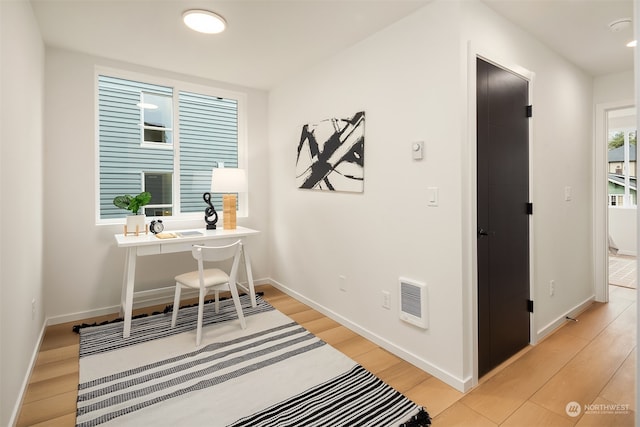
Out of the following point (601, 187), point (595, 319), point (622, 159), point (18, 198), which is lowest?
point (595, 319)

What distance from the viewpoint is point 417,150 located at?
215 centimetres

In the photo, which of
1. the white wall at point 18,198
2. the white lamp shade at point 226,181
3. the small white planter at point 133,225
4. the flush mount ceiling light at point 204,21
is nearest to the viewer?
the white wall at point 18,198

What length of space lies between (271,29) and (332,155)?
1097 mm

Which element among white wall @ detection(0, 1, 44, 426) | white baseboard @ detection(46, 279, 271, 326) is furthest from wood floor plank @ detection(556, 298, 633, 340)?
white wall @ detection(0, 1, 44, 426)

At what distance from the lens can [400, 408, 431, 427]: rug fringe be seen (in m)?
1.66

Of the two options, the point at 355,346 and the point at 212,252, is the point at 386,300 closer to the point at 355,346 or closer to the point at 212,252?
the point at 355,346

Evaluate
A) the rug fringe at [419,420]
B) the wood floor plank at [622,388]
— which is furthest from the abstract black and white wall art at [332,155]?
the wood floor plank at [622,388]

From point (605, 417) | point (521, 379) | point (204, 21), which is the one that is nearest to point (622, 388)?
point (605, 417)

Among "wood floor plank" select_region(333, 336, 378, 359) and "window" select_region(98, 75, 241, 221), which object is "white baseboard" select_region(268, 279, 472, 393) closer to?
"wood floor plank" select_region(333, 336, 378, 359)

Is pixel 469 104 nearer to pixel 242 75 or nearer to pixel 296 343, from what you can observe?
pixel 296 343

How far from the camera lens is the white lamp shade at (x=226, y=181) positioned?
3338mm

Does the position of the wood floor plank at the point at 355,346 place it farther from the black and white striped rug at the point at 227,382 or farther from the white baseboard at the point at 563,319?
the white baseboard at the point at 563,319

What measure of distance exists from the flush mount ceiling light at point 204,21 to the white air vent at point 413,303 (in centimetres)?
224

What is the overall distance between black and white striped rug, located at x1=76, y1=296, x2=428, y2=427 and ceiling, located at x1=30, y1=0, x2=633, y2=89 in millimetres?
2405
